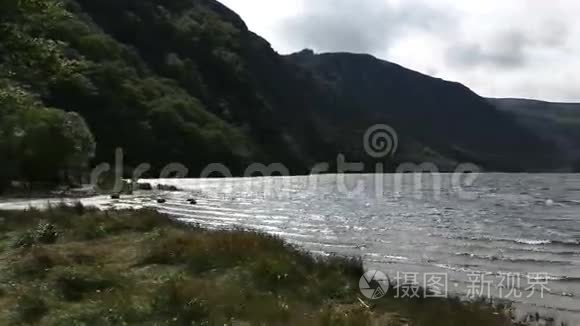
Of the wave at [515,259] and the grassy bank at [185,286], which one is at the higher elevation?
the grassy bank at [185,286]

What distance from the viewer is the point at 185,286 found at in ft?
52.3

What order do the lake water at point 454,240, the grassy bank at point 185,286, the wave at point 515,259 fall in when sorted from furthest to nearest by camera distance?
the wave at point 515,259
the lake water at point 454,240
the grassy bank at point 185,286

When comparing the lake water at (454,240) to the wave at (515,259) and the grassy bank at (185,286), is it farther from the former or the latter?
the grassy bank at (185,286)

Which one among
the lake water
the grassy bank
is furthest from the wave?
the grassy bank

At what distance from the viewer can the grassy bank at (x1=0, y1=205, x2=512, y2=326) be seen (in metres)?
14.1

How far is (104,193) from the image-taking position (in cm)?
9094

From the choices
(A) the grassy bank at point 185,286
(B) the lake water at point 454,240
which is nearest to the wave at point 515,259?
(B) the lake water at point 454,240

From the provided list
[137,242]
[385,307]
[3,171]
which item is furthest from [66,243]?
[3,171]

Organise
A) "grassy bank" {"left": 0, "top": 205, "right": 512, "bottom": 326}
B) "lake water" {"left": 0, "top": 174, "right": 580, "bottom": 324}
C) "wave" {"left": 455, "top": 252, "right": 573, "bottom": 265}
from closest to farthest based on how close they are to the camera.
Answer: "grassy bank" {"left": 0, "top": 205, "right": 512, "bottom": 326} → "lake water" {"left": 0, "top": 174, "right": 580, "bottom": 324} → "wave" {"left": 455, "top": 252, "right": 573, "bottom": 265}

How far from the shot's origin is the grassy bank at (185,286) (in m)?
14.1

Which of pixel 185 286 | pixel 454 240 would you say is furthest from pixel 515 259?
pixel 185 286

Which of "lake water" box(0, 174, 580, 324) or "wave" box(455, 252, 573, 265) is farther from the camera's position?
"wave" box(455, 252, 573, 265)

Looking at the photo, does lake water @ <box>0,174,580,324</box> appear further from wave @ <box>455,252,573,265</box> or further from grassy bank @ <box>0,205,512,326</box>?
grassy bank @ <box>0,205,512,326</box>

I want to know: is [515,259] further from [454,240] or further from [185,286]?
[185,286]
